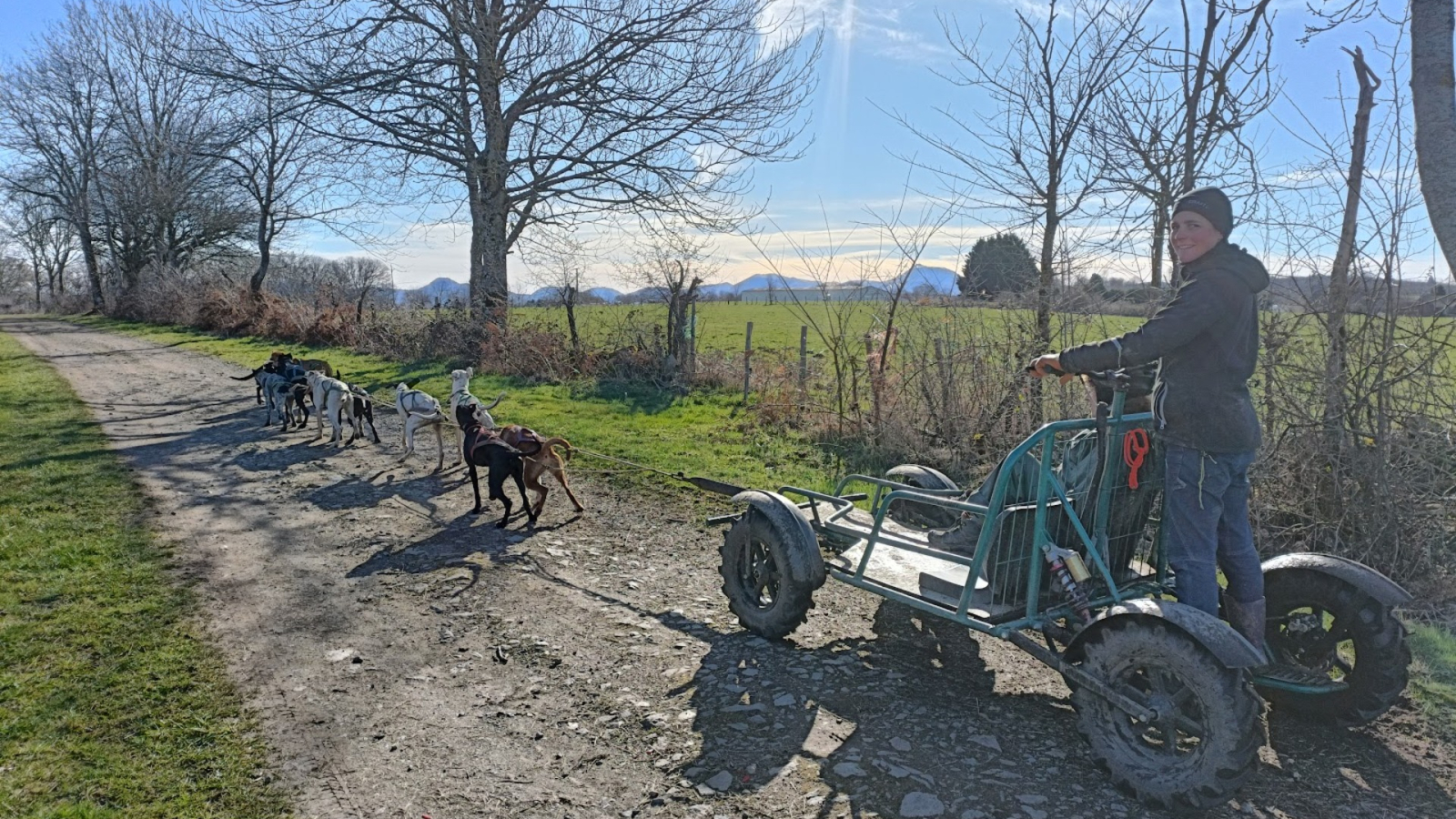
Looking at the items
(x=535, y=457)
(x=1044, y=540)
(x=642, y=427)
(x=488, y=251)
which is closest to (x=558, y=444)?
(x=535, y=457)

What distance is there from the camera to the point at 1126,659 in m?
3.18

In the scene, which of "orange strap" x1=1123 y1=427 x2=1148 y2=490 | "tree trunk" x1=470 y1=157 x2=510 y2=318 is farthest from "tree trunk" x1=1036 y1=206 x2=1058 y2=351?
"tree trunk" x1=470 y1=157 x2=510 y2=318

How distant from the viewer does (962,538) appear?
429 centimetres

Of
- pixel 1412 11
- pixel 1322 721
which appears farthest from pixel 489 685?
pixel 1412 11

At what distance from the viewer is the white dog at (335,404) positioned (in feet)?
32.8

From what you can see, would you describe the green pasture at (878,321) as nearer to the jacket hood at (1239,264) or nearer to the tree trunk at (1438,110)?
the tree trunk at (1438,110)

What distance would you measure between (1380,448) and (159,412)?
14600 mm

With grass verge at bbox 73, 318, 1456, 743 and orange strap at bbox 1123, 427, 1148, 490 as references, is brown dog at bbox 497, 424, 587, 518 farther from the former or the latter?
orange strap at bbox 1123, 427, 1148, 490

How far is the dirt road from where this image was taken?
3.21 metres

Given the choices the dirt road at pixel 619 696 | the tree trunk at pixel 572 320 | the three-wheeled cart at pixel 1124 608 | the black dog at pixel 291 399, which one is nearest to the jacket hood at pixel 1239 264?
the three-wheeled cart at pixel 1124 608

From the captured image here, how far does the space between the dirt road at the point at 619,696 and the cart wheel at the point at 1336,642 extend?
0.16 meters

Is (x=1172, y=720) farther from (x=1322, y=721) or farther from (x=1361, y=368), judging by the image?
(x=1361, y=368)

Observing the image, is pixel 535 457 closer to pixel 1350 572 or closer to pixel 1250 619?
pixel 1250 619

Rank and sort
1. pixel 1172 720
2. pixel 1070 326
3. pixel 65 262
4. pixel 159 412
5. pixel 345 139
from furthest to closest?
pixel 65 262 → pixel 345 139 → pixel 159 412 → pixel 1070 326 → pixel 1172 720
